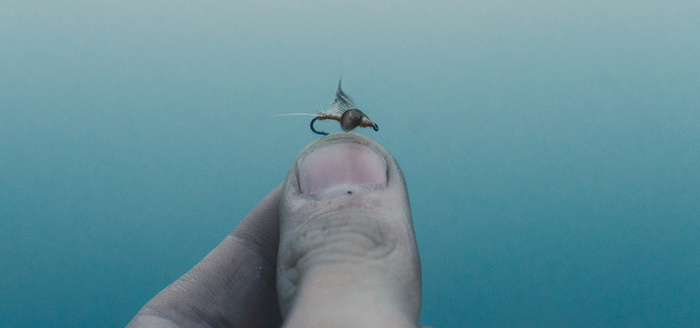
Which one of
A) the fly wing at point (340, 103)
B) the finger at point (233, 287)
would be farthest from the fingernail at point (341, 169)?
the finger at point (233, 287)

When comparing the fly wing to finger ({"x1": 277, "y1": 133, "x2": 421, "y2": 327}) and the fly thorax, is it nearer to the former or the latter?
the fly thorax

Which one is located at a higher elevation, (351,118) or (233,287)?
(351,118)

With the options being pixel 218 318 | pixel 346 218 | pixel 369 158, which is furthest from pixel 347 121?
pixel 218 318

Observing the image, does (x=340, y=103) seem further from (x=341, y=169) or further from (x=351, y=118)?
(x=341, y=169)

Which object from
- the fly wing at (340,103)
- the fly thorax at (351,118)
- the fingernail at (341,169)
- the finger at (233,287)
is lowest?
the finger at (233,287)

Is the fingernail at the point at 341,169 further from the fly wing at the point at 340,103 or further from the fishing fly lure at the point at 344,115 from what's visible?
the fly wing at the point at 340,103

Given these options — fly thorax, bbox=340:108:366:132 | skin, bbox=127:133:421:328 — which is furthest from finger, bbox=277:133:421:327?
fly thorax, bbox=340:108:366:132

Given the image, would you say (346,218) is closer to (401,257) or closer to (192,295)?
(401,257)

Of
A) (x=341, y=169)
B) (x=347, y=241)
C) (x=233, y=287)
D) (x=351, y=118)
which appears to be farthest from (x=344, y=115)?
(x=233, y=287)
